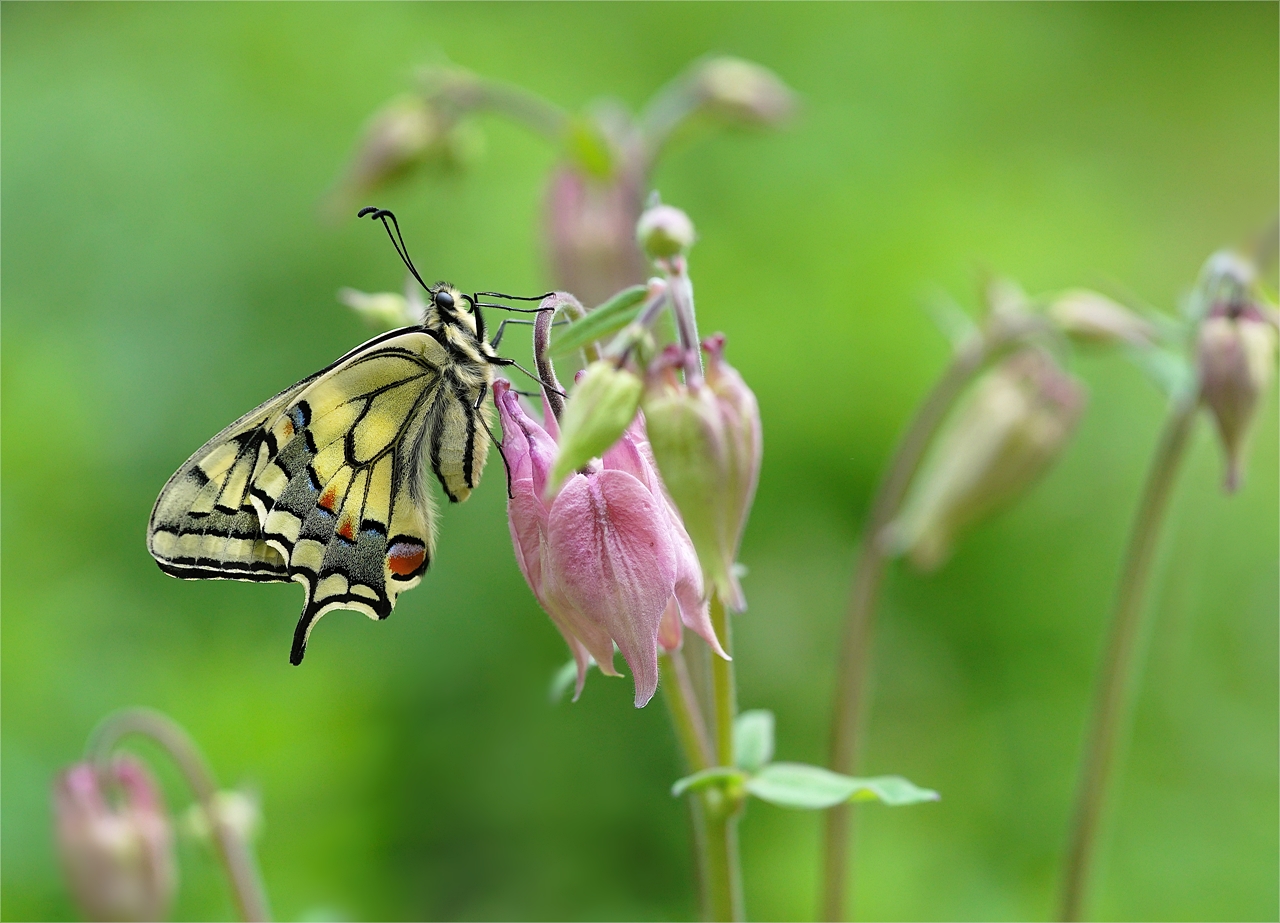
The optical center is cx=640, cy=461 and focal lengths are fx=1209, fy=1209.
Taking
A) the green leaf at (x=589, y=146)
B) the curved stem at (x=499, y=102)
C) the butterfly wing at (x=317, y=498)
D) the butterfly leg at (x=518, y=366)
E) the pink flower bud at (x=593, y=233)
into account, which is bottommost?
the butterfly wing at (x=317, y=498)

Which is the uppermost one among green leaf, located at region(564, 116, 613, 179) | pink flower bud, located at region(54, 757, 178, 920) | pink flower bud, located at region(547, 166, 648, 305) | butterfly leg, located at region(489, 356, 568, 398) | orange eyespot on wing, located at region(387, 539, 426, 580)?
green leaf, located at region(564, 116, 613, 179)

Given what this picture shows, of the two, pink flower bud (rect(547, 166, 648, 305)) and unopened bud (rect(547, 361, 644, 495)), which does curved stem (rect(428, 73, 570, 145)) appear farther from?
unopened bud (rect(547, 361, 644, 495))

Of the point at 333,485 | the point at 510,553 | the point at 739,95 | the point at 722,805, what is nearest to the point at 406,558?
the point at 333,485

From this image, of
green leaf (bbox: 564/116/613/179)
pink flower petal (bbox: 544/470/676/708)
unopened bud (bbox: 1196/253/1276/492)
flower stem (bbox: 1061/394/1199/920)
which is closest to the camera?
pink flower petal (bbox: 544/470/676/708)

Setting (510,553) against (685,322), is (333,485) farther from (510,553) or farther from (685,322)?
(510,553)

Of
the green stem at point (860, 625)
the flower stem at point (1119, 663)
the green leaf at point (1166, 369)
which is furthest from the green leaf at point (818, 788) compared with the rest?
the green leaf at point (1166, 369)

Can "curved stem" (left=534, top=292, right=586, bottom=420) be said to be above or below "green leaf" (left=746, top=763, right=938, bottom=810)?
above

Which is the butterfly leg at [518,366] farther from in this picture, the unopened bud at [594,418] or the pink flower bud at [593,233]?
the pink flower bud at [593,233]

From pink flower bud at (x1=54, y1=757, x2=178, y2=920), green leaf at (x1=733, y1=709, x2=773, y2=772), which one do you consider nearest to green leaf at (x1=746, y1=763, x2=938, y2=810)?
green leaf at (x1=733, y1=709, x2=773, y2=772)
